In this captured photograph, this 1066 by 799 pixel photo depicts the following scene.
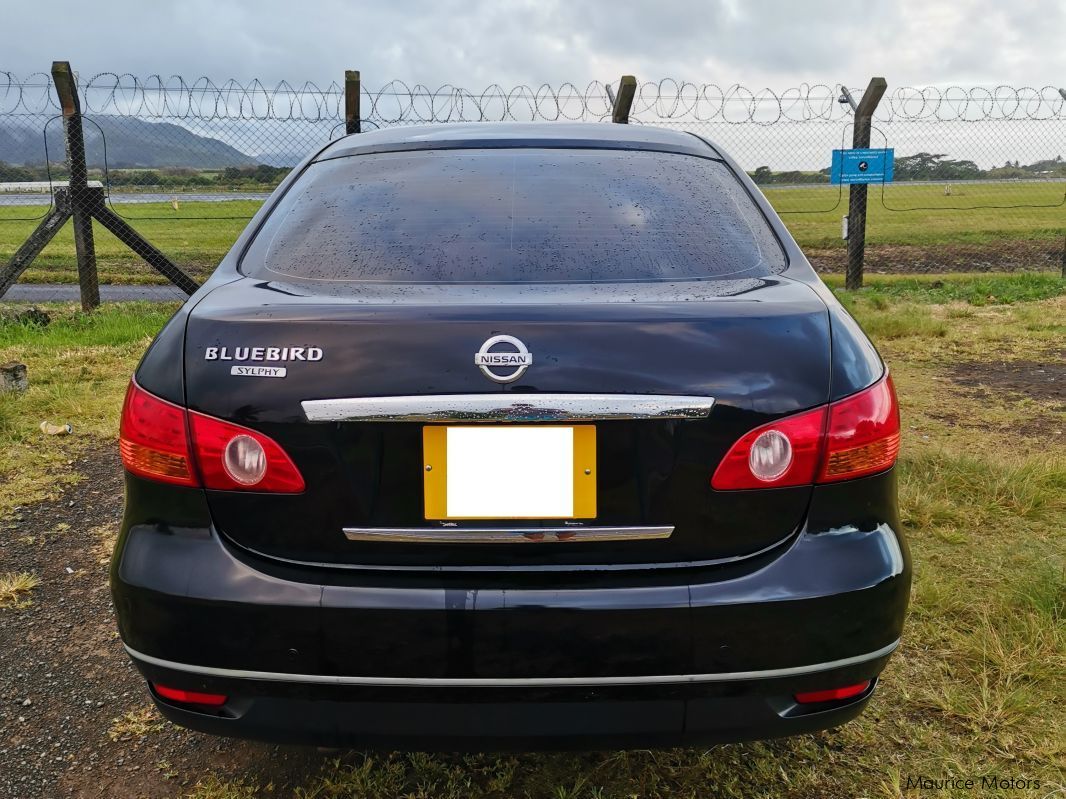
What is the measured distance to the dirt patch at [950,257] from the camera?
13.2m

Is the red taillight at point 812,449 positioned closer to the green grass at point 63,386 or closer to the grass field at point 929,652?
the grass field at point 929,652

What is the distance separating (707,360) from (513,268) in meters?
0.51

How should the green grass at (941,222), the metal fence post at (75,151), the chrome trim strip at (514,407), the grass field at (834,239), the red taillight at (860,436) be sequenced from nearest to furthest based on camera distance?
the chrome trim strip at (514,407)
the red taillight at (860,436)
the metal fence post at (75,151)
the grass field at (834,239)
the green grass at (941,222)

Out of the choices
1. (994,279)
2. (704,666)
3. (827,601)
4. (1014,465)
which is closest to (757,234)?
(827,601)

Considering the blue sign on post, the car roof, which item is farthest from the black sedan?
the blue sign on post

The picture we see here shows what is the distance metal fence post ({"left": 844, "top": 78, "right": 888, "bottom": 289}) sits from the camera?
9500 mm

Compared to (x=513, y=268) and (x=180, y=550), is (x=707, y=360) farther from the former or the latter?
(x=180, y=550)

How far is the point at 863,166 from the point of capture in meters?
9.59

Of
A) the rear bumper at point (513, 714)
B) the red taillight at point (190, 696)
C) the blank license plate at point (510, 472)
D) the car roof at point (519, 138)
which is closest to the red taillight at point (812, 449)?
the blank license plate at point (510, 472)

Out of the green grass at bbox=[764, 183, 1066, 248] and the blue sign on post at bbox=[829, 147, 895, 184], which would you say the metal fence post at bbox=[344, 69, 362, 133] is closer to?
the blue sign on post at bbox=[829, 147, 895, 184]

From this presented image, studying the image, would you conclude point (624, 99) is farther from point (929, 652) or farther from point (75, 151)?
point (929, 652)

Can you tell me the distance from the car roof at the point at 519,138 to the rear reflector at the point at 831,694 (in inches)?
58.0

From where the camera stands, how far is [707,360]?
1.55 meters

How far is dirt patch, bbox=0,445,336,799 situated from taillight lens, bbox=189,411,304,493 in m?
0.89
